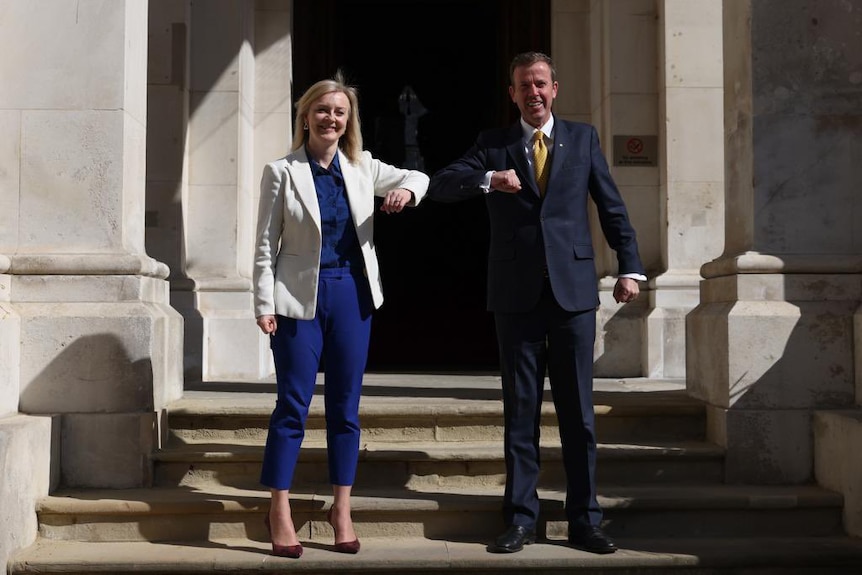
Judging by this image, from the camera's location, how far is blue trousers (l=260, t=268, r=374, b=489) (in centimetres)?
441

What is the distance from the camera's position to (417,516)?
16.0 feet

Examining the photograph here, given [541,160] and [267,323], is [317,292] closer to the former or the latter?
[267,323]

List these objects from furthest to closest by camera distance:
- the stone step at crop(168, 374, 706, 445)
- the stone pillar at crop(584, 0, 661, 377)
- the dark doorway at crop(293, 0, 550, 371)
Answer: the dark doorway at crop(293, 0, 550, 371) → the stone pillar at crop(584, 0, 661, 377) → the stone step at crop(168, 374, 706, 445)

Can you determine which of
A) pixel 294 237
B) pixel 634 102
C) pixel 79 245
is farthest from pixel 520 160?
pixel 634 102

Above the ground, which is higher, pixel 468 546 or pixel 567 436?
pixel 567 436

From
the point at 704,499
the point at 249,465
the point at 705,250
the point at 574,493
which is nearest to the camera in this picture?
the point at 574,493

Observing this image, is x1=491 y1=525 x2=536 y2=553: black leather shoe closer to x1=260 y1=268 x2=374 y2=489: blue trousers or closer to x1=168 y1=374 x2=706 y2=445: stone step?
x1=260 y1=268 x2=374 y2=489: blue trousers

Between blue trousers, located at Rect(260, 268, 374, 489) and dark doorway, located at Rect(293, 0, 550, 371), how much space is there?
17.8 ft

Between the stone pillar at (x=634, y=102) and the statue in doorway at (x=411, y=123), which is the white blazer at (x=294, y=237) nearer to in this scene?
the stone pillar at (x=634, y=102)

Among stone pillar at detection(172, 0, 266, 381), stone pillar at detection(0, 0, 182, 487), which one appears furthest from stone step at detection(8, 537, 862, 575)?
stone pillar at detection(172, 0, 266, 381)

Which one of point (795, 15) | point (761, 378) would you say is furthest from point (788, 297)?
point (795, 15)

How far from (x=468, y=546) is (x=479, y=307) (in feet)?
24.5

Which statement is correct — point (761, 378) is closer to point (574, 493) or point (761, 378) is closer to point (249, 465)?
point (574, 493)

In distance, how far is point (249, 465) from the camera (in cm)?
530
